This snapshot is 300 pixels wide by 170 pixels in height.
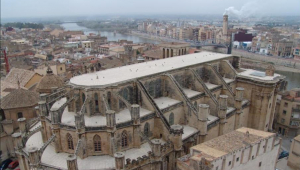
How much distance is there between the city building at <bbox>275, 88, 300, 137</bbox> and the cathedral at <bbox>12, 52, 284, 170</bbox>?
7.70 metres

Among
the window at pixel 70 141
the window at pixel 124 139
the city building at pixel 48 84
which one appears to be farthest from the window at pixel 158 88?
the city building at pixel 48 84

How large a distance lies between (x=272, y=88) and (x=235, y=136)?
1434 centimetres

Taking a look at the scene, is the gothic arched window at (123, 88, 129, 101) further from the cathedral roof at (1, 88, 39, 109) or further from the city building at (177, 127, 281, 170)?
the cathedral roof at (1, 88, 39, 109)

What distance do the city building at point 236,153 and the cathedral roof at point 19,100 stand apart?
20.9 metres

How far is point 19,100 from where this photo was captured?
98.3 feet

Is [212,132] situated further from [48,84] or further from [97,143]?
[48,84]

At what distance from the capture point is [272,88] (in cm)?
3144

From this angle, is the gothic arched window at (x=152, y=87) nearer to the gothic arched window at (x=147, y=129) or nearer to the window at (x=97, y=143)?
the gothic arched window at (x=147, y=129)

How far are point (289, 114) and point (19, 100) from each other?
121 ft

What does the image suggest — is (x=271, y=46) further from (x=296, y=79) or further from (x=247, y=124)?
(x=247, y=124)

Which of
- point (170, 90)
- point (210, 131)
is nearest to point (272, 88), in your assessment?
point (210, 131)

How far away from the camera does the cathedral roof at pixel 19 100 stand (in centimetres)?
2941

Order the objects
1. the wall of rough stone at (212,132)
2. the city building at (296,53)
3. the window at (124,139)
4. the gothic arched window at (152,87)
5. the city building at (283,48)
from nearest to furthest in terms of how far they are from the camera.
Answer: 1. the window at (124,139)
2. the gothic arched window at (152,87)
3. the wall of rough stone at (212,132)
4. the city building at (296,53)
5. the city building at (283,48)

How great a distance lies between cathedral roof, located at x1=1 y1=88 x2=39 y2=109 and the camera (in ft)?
96.5
